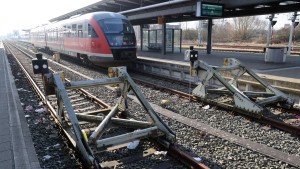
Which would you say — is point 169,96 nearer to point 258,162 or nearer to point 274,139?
point 274,139

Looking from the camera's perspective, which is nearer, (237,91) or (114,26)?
(237,91)

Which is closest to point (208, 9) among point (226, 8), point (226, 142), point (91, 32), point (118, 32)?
point (226, 8)

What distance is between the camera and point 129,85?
18.2ft

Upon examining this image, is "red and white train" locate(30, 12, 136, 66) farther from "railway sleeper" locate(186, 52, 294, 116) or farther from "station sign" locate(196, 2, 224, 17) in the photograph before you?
"railway sleeper" locate(186, 52, 294, 116)

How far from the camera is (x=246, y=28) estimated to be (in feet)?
174

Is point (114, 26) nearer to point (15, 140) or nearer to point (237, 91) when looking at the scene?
point (237, 91)

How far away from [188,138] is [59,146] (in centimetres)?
261

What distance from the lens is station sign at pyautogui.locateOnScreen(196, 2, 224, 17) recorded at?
13727 mm

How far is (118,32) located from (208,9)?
5177mm

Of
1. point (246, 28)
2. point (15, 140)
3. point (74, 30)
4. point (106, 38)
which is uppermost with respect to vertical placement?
point (246, 28)

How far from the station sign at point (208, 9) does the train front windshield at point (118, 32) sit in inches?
153

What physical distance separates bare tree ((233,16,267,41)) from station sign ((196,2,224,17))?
132 ft

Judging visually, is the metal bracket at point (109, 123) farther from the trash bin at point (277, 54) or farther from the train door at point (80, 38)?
the trash bin at point (277, 54)

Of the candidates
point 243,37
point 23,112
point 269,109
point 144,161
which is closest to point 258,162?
point 144,161
